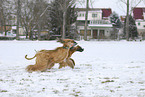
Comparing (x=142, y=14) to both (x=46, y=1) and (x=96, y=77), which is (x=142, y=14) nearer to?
(x=46, y=1)

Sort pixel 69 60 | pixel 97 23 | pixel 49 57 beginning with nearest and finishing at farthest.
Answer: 1. pixel 49 57
2. pixel 69 60
3. pixel 97 23

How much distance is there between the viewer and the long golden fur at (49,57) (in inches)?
314

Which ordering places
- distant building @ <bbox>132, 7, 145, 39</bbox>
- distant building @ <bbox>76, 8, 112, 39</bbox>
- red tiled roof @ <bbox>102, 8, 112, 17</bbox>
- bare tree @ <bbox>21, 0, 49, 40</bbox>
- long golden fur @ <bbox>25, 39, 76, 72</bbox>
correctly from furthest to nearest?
distant building @ <bbox>132, 7, 145, 39</bbox>, red tiled roof @ <bbox>102, 8, 112, 17</bbox>, distant building @ <bbox>76, 8, 112, 39</bbox>, bare tree @ <bbox>21, 0, 49, 40</bbox>, long golden fur @ <bbox>25, 39, 76, 72</bbox>

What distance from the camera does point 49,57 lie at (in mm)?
8117

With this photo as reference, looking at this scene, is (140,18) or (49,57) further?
(140,18)

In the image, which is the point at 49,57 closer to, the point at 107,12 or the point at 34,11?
the point at 34,11

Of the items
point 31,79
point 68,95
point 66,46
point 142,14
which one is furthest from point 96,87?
point 142,14

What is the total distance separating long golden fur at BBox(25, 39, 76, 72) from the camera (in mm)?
7984

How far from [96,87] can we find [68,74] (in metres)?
1.96

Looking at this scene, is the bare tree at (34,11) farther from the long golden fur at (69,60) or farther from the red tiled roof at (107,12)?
the long golden fur at (69,60)

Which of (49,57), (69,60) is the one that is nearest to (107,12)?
(69,60)

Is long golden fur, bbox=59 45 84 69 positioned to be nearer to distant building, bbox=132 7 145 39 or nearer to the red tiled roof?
the red tiled roof

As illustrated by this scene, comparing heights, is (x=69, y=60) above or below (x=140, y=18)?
Answer: below

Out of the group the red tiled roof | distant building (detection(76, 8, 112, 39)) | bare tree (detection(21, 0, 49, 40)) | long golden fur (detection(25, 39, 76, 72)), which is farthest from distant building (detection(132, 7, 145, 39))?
long golden fur (detection(25, 39, 76, 72))
